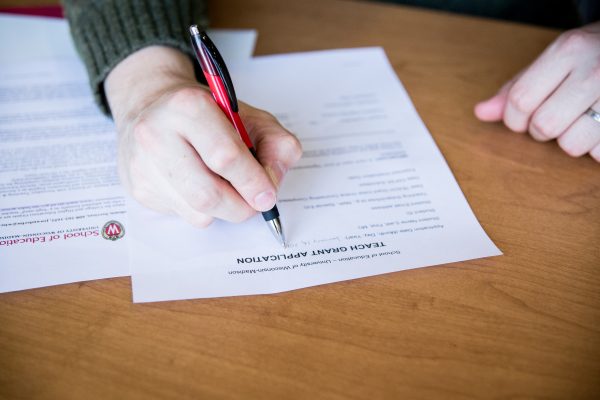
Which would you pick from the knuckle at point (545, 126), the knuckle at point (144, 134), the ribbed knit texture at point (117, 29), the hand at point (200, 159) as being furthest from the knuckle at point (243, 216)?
the knuckle at point (545, 126)

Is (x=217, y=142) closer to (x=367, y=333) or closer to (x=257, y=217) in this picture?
(x=257, y=217)

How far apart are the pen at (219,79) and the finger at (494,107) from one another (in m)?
0.36

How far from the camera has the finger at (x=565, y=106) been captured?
59 centimetres

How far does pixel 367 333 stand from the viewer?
17.2 inches

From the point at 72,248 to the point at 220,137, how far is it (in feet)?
0.68

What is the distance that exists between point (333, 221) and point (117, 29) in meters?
0.43

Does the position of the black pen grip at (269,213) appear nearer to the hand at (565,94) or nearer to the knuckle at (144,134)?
the knuckle at (144,134)

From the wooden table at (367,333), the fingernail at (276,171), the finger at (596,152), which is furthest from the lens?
the finger at (596,152)

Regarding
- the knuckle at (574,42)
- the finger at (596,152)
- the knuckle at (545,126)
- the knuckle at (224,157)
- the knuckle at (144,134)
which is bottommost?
the finger at (596,152)

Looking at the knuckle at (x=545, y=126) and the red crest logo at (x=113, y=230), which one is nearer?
the red crest logo at (x=113, y=230)

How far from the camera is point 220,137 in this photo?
449 millimetres

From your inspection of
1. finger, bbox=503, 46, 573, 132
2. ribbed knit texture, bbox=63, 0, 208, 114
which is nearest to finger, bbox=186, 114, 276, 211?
ribbed knit texture, bbox=63, 0, 208, 114

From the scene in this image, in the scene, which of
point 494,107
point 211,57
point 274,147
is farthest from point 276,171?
point 494,107

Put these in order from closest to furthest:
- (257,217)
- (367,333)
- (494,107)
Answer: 1. (367,333)
2. (257,217)
3. (494,107)
